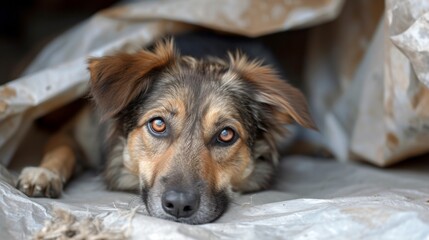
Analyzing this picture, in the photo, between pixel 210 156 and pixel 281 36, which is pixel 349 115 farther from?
pixel 210 156

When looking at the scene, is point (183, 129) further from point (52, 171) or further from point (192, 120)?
point (52, 171)

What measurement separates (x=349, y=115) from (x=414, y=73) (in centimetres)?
131

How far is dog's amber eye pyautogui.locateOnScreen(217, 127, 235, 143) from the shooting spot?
2836mm

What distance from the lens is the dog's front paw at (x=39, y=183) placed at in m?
2.78

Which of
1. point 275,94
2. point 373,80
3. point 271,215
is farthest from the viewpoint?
point 373,80

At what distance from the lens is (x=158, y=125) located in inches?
111

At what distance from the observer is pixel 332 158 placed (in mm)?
4086

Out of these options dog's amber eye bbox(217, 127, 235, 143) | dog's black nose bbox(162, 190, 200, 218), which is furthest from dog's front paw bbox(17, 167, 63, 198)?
dog's amber eye bbox(217, 127, 235, 143)

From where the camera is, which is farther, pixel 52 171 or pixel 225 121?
pixel 52 171

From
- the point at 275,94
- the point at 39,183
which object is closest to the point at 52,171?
the point at 39,183

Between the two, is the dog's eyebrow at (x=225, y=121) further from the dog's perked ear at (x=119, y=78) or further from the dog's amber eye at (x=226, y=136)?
the dog's perked ear at (x=119, y=78)

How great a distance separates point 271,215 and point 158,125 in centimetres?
76

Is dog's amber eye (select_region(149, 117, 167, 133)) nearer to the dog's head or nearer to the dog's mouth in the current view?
the dog's head

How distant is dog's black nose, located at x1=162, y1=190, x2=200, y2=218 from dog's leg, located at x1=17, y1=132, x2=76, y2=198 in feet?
2.16
